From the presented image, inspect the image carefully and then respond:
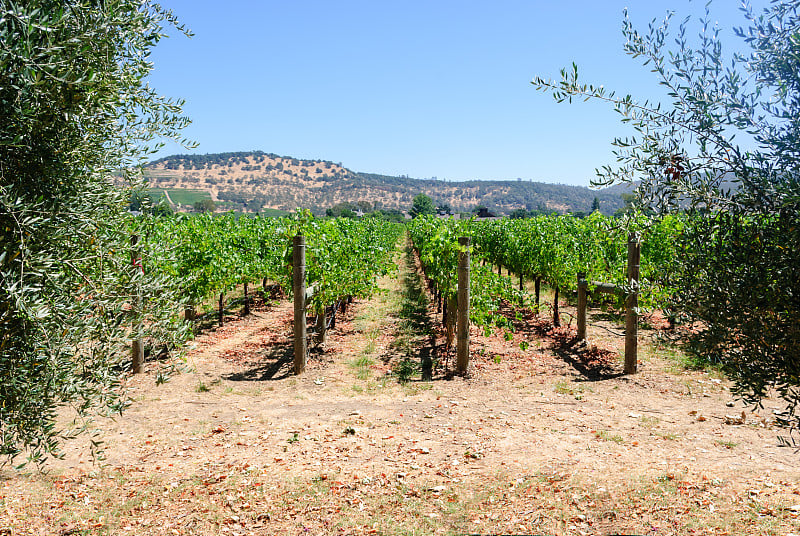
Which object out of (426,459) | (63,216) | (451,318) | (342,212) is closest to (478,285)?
(451,318)

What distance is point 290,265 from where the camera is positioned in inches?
410

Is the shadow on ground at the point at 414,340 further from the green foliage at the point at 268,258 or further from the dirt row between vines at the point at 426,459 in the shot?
the green foliage at the point at 268,258

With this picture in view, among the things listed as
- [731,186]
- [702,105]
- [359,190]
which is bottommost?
[731,186]

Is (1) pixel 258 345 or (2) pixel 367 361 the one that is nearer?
(2) pixel 367 361

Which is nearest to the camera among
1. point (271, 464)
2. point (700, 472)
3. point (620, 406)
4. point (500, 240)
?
point (700, 472)

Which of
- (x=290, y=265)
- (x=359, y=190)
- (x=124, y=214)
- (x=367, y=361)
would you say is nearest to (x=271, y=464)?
(x=124, y=214)

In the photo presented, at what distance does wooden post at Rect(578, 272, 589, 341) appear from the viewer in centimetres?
1077

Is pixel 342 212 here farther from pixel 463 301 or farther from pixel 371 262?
pixel 463 301

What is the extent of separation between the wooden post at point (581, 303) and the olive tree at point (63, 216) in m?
9.12

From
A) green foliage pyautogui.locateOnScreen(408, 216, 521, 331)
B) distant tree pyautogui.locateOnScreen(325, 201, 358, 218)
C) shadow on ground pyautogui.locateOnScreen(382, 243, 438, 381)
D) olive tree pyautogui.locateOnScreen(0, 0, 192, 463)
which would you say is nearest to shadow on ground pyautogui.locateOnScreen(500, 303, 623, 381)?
green foliage pyautogui.locateOnScreen(408, 216, 521, 331)

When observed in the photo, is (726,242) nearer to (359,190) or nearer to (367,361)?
(367,361)

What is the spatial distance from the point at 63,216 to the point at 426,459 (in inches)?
183

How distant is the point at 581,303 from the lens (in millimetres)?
10883

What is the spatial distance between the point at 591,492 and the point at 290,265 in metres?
7.32
